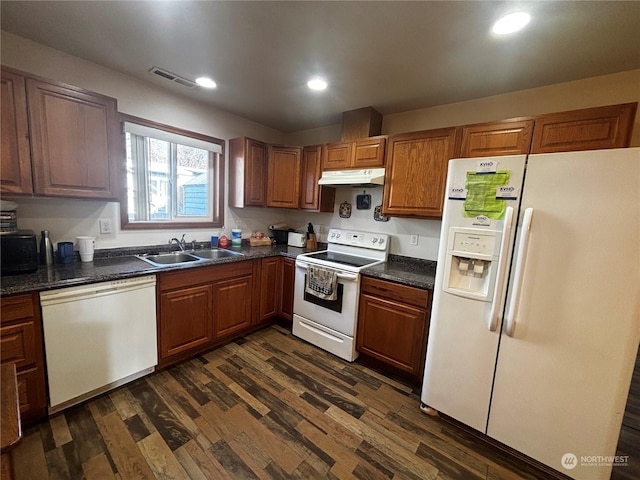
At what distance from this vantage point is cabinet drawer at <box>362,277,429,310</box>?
204cm

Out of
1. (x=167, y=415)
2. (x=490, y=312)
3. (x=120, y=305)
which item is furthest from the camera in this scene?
(x=120, y=305)

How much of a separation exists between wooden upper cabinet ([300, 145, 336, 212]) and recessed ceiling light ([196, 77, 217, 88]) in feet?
3.79

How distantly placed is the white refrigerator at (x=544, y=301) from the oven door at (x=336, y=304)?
0.78 metres

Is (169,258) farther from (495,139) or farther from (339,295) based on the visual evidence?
(495,139)

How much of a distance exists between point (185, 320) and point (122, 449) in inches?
35.8

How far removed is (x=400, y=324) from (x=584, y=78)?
7.51 feet

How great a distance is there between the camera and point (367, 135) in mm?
2668

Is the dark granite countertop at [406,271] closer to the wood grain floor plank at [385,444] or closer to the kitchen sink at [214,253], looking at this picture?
the wood grain floor plank at [385,444]

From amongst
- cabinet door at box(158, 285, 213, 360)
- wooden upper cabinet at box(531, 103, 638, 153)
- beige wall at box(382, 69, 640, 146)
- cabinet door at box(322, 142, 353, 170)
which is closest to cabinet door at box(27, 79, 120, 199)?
cabinet door at box(158, 285, 213, 360)

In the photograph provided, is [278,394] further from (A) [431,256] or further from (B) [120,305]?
(A) [431,256]

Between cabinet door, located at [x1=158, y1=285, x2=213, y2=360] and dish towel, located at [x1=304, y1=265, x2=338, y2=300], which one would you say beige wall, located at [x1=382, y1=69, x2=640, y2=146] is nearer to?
dish towel, located at [x1=304, y1=265, x2=338, y2=300]

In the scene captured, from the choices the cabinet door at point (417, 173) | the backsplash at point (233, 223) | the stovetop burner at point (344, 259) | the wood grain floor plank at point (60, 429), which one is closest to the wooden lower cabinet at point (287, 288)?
the stovetop burner at point (344, 259)

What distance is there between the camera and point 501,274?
1.49 metres

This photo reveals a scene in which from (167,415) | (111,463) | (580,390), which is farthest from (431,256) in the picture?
(111,463)
